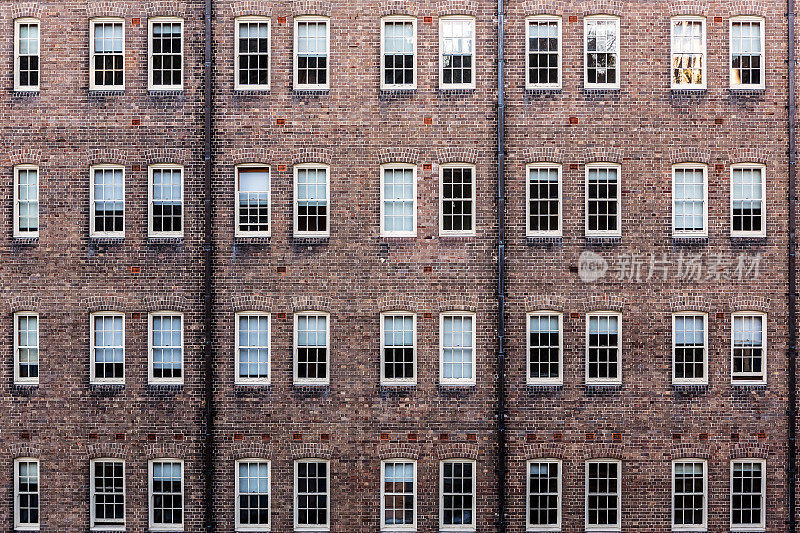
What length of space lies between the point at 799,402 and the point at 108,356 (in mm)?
19067

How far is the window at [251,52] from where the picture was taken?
1739 centimetres

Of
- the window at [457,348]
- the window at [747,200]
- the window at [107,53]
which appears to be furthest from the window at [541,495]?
the window at [107,53]

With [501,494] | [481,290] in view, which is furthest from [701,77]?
[501,494]

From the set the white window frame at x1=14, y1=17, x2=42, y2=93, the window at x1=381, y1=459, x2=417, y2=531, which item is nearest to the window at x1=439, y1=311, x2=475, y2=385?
the window at x1=381, y1=459, x2=417, y2=531

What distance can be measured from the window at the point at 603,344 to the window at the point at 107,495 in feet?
43.6

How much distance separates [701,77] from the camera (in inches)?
684

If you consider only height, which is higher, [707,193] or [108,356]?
[707,193]

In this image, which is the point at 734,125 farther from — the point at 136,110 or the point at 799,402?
the point at 136,110

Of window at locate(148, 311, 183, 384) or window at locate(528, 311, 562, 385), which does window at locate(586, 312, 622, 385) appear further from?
window at locate(148, 311, 183, 384)

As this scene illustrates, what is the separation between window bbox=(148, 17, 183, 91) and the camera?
57.2ft

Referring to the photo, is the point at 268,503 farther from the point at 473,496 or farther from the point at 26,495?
the point at 26,495

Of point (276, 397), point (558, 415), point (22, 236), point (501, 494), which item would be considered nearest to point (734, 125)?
point (558, 415)

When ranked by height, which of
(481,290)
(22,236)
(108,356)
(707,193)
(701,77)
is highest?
(701,77)

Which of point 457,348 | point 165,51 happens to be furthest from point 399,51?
point 457,348
